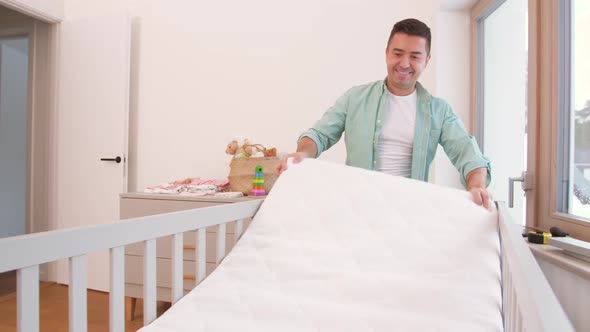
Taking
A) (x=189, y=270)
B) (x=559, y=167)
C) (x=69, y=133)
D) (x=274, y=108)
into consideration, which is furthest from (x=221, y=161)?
(x=559, y=167)

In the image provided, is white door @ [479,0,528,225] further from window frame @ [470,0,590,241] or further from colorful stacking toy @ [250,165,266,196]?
colorful stacking toy @ [250,165,266,196]

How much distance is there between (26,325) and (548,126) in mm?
1484

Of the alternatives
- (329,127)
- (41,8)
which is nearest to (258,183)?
(329,127)

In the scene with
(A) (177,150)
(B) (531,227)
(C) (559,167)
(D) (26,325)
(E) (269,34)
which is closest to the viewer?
(D) (26,325)

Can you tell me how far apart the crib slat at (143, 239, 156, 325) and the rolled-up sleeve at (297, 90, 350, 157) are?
637 millimetres

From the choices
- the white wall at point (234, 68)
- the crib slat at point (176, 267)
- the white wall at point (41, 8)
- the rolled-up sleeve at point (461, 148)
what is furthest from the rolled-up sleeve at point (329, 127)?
the white wall at point (41, 8)

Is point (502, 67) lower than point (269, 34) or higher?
lower

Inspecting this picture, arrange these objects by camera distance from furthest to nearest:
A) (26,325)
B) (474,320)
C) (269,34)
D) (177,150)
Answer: (177,150), (269,34), (474,320), (26,325)

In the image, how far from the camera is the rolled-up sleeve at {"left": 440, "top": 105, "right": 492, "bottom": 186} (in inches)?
43.0

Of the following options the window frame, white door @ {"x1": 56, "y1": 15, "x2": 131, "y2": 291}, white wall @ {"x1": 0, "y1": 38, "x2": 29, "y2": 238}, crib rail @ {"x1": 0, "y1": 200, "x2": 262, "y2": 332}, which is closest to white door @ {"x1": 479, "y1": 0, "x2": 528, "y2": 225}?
the window frame

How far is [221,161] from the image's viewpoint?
2518 millimetres

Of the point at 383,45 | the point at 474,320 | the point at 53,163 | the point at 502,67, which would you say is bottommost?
the point at 474,320

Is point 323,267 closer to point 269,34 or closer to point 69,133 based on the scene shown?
point 269,34

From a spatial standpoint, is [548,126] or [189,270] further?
[189,270]
